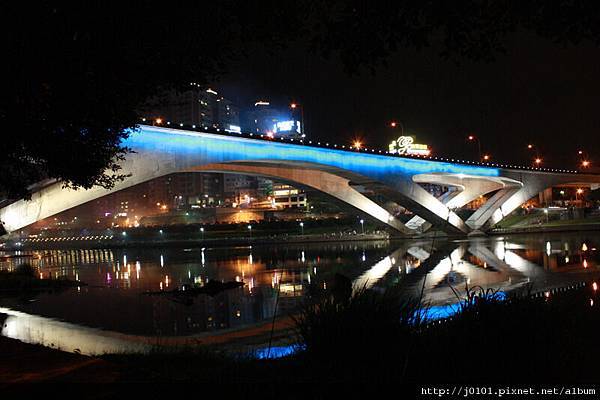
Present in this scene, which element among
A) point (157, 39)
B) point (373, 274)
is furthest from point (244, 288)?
point (157, 39)

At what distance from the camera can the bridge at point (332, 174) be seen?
32969 millimetres

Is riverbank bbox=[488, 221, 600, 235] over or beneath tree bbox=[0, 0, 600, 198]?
beneath

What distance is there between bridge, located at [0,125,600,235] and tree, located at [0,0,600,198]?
19463 millimetres

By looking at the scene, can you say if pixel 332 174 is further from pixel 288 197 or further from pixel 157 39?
pixel 288 197

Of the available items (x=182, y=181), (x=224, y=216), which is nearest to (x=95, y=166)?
(x=224, y=216)

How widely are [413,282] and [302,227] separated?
208 feet

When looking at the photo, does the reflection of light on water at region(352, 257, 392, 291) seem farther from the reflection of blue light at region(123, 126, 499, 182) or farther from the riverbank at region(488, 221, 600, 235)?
the riverbank at region(488, 221, 600, 235)

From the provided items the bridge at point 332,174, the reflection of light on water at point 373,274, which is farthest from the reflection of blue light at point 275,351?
the bridge at point 332,174

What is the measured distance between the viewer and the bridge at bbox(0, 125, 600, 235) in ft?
108

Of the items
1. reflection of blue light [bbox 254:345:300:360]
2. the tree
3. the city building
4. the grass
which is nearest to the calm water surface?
reflection of blue light [bbox 254:345:300:360]

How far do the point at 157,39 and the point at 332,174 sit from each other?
50.5 meters

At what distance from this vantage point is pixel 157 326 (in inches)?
576

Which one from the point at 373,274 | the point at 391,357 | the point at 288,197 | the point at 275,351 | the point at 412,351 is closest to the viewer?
the point at 391,357

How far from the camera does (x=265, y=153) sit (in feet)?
149
